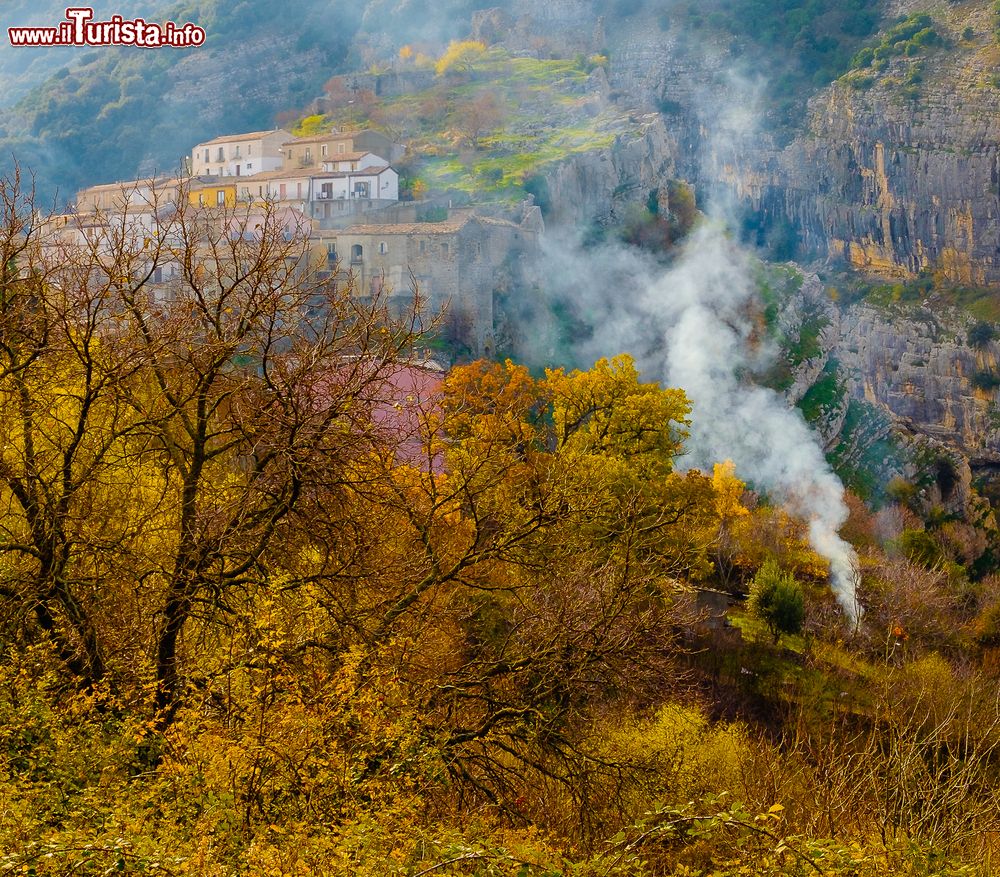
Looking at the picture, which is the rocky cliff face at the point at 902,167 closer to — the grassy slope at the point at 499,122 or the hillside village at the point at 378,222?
the grassy slope at the point at 499,122

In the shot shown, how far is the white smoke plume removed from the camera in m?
38.2

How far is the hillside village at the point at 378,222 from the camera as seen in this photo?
35.9 m

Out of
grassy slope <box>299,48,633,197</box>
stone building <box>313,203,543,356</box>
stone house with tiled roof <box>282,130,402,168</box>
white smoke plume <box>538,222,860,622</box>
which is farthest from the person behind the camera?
stone house with tiled roof <box>282,130,402,168</box>

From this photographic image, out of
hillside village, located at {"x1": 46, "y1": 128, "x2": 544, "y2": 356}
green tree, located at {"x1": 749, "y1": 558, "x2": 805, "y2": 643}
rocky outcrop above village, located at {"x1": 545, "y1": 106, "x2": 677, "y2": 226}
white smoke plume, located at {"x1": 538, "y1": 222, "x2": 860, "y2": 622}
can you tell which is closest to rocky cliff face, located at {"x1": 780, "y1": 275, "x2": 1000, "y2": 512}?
white smoke plume, located at {"x1": 538, "y1": 222, "x2": 860, "y2": 622}

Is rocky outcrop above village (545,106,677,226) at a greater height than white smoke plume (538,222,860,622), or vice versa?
rocky outcrop above village (545,106,677,226)

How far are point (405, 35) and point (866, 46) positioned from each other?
2828 centimetres

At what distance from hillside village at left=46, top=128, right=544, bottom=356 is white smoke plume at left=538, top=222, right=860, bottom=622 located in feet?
11.9

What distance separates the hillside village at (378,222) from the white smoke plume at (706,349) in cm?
363

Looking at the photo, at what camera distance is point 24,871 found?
13.0ft

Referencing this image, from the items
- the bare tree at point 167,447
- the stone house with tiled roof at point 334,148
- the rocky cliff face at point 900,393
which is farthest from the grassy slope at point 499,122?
the bare tree at point 167,447

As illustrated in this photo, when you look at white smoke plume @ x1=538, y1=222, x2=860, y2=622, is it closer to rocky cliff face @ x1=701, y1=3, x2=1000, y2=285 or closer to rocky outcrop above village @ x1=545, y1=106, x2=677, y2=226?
rocky outcrop above village @ x1=545, y1=106, x2=677, y2=226

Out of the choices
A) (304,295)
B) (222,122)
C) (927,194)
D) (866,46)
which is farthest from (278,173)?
(304,295)

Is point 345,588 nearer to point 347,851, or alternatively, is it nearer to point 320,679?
point 320,679

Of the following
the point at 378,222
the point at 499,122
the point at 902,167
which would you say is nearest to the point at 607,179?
the point at 499,122
